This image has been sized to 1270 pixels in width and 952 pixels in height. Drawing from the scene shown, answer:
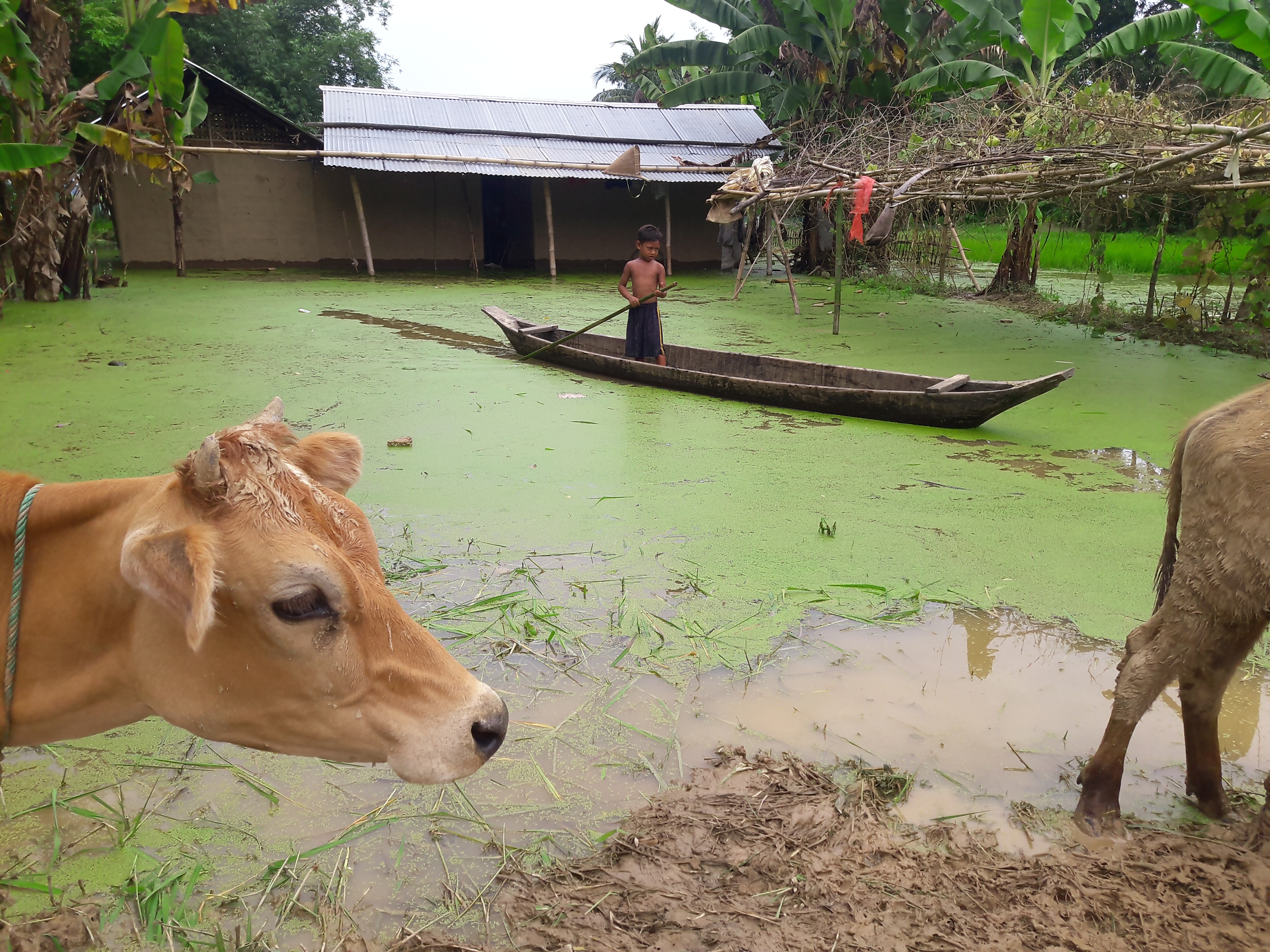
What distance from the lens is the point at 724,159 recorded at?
15.1m

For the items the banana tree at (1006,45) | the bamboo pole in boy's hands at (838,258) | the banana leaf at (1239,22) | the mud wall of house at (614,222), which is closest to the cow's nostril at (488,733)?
the banana leaf at (1239,22)

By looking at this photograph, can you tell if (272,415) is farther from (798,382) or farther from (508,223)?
(508,223)

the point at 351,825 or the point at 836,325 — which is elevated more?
the point at 836,325

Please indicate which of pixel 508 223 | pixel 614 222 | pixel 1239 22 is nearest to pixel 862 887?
pixel 1239 22

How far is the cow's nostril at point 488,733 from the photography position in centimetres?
140

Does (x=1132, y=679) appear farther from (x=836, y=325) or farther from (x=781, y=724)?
(x=836, y=325)

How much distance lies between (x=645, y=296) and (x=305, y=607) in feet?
21.3

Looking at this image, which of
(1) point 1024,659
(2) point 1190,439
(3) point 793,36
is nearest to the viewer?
(2) point 1190,439

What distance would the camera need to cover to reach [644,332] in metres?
7.77

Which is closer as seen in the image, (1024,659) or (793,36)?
(1024,659)

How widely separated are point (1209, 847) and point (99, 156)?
1288 cm

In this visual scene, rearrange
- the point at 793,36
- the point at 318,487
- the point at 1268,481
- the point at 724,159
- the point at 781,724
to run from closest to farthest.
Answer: the point at 318,487, the point at 1268,481, the point at 781,724, the point at 793,36, the point at 724,159

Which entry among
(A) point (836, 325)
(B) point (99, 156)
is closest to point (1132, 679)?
(A) point (836, 325)

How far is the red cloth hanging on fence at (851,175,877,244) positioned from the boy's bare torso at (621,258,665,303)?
2.34 meters
